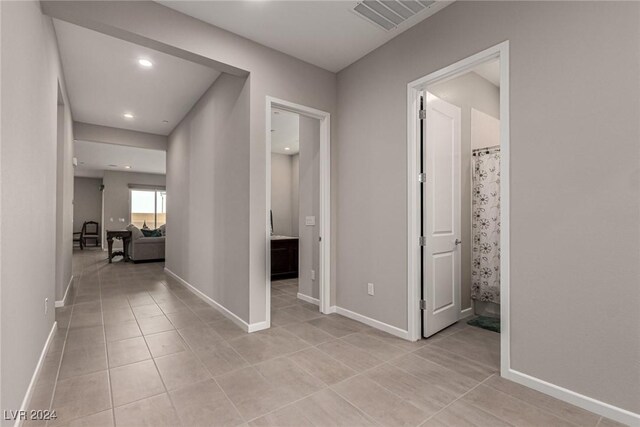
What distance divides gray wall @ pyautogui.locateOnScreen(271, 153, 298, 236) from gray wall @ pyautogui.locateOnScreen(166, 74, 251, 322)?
8.16 feet

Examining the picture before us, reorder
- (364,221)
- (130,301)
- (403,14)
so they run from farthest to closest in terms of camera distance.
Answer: (130,301) → (364,221) → (403,14)

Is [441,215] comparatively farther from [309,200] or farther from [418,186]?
[309,200]

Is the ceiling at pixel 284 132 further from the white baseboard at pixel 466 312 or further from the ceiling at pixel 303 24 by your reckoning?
the white baseboard at pixel 466 312

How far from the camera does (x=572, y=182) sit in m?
1.88

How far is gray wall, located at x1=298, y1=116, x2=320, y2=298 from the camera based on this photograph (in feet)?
13.1

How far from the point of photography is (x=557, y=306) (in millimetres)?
1931

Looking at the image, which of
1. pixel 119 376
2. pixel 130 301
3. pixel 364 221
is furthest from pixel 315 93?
pixel 130 301

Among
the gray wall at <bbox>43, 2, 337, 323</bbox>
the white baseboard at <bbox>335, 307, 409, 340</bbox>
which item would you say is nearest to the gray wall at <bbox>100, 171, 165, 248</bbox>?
the gray wall at <bbox>43, 2, 337, 323</bbox>

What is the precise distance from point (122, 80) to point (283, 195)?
4.34 metres

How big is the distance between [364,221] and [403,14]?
194cm

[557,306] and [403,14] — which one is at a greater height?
[403,14]

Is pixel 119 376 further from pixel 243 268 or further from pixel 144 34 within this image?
pixel 144 34

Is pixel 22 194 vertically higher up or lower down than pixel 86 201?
lower down

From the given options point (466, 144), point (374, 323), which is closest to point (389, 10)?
point (466, 144)
